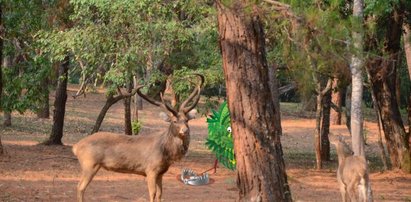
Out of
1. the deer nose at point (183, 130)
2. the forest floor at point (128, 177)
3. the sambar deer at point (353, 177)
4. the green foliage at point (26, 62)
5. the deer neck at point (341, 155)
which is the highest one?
the green foliage at point (26, 62)

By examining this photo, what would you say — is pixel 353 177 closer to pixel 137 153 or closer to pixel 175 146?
pixel 175 146

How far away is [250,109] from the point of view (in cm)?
1031

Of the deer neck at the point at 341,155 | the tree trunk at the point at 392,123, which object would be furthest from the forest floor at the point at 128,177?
the deer neck at the point at 341,155

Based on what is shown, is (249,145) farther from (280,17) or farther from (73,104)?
(73,104)

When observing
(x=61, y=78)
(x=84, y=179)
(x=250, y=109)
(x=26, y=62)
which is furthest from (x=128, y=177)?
(x=250, y=109)

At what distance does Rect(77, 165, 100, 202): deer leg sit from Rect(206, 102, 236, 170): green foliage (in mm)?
4738

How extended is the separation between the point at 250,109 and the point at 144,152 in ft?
14.3

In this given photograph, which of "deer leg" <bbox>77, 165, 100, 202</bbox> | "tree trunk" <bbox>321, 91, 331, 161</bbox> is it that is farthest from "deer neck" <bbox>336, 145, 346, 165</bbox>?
"tree trunk" <bbox>321, 91, 331, 161</bbox>

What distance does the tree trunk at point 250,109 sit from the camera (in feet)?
33.7

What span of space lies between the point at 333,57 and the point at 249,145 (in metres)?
1.70

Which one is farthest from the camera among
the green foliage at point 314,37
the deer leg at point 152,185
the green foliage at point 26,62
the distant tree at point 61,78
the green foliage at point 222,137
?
the distant tree at point 61,78

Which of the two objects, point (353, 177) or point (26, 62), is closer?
point (353, 177)

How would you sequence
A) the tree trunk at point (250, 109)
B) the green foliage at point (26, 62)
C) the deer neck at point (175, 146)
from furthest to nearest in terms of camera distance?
the green foliage at point (26, 62) → the deer neck at point (175, 146) → the tree trunk at point (250, 109)

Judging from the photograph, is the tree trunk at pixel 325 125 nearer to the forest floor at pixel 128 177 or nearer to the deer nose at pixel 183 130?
the forest floor at pixel 128 177
